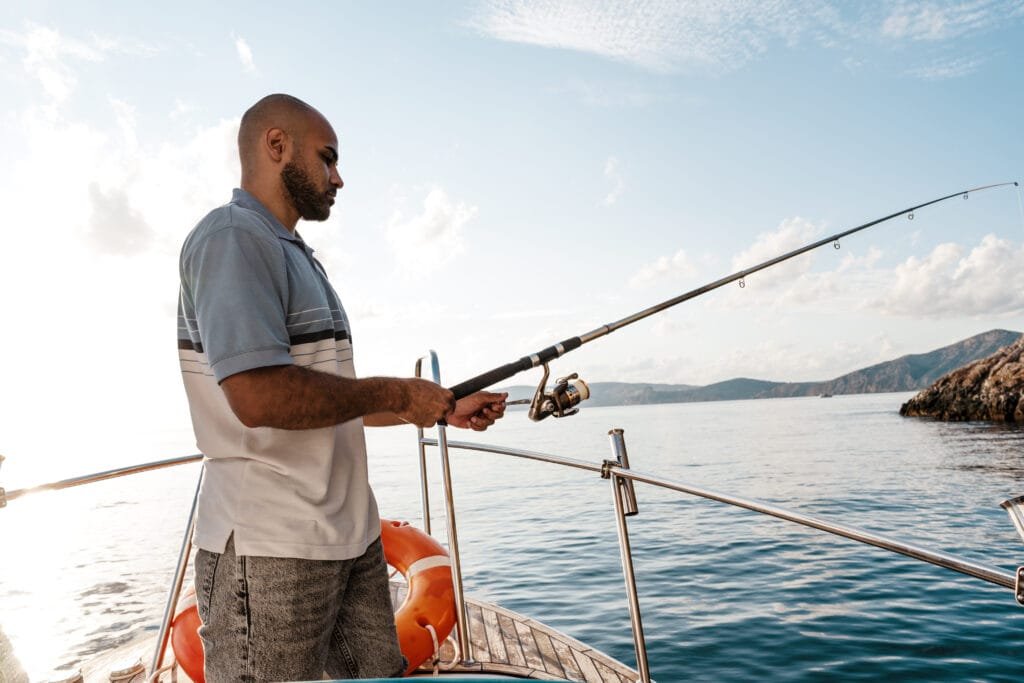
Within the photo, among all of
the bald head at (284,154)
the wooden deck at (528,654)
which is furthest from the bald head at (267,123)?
the wooden deck at (528,654)

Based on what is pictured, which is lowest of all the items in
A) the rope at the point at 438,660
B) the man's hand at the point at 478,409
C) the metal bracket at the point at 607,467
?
the rope at the point at 438,660

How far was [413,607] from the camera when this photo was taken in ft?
9.29

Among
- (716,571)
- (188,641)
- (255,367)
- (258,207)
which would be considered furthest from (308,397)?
(716,571)

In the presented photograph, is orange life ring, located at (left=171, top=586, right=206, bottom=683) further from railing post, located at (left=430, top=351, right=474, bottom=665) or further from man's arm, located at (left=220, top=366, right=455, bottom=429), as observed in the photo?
man's arm, located at (left=220, top=366, right=455, bottom=429)

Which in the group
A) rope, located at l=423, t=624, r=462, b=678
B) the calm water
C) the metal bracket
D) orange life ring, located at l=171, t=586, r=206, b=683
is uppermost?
the metal bracket

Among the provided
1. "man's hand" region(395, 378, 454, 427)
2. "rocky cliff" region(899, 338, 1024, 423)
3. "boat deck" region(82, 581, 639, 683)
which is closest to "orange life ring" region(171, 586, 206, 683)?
"boat deck" region(82, 581, 639, 683)

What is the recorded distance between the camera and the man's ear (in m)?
1.67

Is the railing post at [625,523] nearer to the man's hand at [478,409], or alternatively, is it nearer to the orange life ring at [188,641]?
the man's hand at [478,409]

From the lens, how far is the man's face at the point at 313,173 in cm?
168

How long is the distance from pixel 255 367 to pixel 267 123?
672mm

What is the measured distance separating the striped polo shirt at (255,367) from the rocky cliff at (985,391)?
1743 inches

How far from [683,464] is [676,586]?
19.6 m

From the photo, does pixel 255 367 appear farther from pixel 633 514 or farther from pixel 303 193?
pixel 633 514

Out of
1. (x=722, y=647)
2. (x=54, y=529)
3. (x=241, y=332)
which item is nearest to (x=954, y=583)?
(x=722, y=647)
